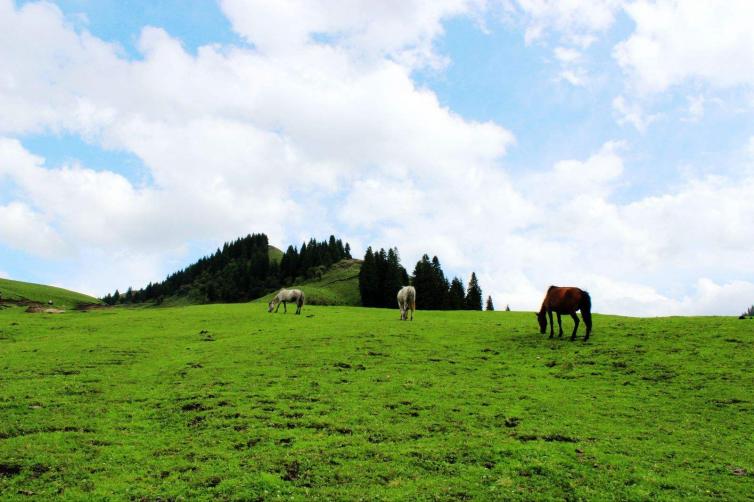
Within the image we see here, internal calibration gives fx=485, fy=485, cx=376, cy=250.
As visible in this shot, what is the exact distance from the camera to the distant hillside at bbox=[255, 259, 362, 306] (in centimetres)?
14105

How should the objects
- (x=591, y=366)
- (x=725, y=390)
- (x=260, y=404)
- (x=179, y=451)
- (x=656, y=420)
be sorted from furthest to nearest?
(x=591, y=366), (x=725, y=390), (x=260, y=404), (x=656, y=420), (x=179, y=451)

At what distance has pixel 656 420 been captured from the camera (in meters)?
15.8

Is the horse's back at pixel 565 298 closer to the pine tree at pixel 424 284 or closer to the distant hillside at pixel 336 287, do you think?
the pine tree at pixel 424 284

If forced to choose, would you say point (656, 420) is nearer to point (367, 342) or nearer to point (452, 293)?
point (367, 342)

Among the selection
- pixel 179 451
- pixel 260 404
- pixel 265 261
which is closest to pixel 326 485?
pixel 179 451

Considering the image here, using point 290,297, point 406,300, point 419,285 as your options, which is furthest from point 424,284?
point 406,300

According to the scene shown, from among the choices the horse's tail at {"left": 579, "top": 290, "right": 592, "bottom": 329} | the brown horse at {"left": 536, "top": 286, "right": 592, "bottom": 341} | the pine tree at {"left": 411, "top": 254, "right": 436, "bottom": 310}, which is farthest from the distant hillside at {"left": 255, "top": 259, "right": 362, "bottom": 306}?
the horse's tail at {"left": 579, "top": 290, "right": 592, "bottom": 329}

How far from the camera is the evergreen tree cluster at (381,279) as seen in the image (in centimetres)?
11956

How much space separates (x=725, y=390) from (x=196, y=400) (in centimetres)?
1950

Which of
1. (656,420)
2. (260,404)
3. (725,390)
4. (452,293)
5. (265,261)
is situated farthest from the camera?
(265,261)

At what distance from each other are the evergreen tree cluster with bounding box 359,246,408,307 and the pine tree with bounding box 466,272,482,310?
54.3ft

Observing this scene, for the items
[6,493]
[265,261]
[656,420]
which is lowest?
[6,493]

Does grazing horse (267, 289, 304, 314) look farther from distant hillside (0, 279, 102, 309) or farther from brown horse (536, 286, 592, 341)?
distant hillside (0, 279, 102, 309)

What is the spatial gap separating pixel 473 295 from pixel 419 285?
1505 centimetres
